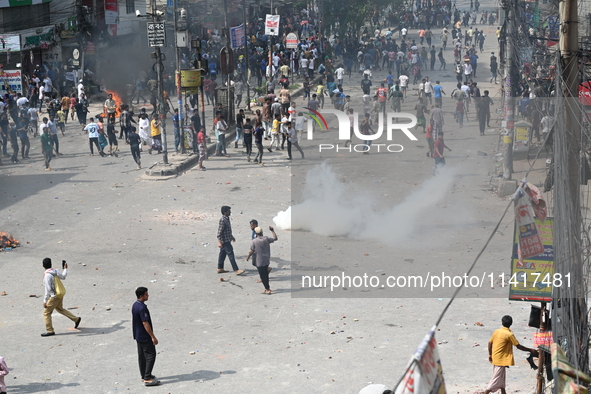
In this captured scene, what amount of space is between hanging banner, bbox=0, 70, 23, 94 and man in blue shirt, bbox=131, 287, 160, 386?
23212 millimetres

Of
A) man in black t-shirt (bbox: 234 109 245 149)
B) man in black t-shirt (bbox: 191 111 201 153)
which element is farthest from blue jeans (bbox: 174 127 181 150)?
man in black t-shirt (bbox: 234 109 245 149)

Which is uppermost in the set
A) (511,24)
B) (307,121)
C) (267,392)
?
(511,24)

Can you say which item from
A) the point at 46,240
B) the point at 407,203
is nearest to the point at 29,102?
the point at 46,240

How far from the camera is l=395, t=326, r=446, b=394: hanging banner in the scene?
215 inches

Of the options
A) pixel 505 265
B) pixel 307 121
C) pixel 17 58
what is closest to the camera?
pixel 505 265

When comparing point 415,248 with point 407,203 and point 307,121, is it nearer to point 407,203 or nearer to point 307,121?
point 407,203

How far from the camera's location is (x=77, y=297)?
13.9 meters

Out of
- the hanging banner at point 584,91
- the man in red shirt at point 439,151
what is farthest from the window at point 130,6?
the hanging banner at point 584,91

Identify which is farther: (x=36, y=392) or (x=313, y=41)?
(x=313, y=41)

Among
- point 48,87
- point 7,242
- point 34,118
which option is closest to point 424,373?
point 7,242

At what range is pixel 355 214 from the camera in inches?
702

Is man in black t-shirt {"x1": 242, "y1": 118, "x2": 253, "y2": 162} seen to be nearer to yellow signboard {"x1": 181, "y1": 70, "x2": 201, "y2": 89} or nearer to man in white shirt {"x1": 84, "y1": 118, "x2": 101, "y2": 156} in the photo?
yellow signboard {"x1": 181, "y1": 70, "x2": 201, "y2": 89}

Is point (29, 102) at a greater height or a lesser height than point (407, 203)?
greater

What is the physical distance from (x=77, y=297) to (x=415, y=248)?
6.90 metres
